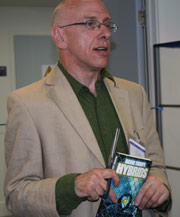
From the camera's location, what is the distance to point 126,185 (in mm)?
1289

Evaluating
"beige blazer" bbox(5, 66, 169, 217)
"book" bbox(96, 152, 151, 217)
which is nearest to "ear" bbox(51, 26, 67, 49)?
"beige blazer" bbox(5, 66, 169, 217)

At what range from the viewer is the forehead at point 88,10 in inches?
62.1

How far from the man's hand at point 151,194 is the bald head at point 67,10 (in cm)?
82

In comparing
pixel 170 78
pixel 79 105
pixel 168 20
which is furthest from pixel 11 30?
pixel 79 105

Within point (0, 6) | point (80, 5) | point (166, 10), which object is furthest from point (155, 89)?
point (0, 6)

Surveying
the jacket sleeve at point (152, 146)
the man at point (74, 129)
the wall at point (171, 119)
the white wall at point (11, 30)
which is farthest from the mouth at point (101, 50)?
the white wall at point (11, 30)

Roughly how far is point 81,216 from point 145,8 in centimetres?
183

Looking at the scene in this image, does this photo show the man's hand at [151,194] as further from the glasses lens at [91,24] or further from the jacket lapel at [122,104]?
the glasses lens at [91,24]

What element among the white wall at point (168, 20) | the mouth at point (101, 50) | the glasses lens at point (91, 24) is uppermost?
the white wall at point (168, 20)

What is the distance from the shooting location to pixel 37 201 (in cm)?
135

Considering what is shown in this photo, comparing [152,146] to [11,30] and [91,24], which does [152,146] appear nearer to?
[91,24]

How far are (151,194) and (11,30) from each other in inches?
137

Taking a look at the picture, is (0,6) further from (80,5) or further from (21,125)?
(21,125)

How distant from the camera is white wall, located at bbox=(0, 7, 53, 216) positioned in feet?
13.9
